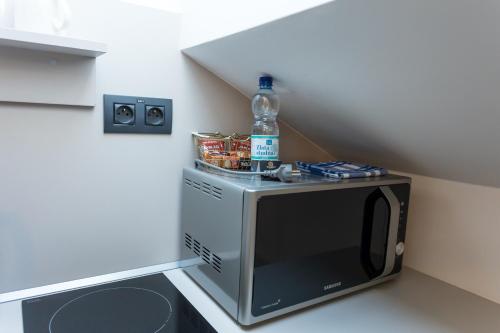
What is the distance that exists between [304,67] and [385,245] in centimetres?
50

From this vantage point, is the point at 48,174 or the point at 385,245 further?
the point at 385,245

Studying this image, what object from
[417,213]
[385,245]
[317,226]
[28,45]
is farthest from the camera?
[417,213]

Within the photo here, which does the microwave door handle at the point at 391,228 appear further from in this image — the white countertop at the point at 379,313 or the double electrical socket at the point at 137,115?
the double electrical socket at the point at 137,115

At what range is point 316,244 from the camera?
0.83m

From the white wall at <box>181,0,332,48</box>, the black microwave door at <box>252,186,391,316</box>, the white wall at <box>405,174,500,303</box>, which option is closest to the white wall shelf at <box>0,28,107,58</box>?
the white wall at <box>181,0,332,48</box>

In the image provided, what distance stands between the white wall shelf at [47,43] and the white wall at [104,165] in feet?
0.31

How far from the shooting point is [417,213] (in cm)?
109

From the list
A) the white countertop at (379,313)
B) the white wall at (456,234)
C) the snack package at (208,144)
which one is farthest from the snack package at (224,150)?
the white wall at (456,234)

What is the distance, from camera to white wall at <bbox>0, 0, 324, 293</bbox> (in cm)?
81

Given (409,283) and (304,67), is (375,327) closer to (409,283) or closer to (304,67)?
(409,283)

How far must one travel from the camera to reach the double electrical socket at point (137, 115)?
2.89ft

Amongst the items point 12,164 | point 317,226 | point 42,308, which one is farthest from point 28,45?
point 317,226

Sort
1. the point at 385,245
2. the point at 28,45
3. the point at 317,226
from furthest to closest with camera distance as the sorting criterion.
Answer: the point at 385,245 → the point at 317,226 → the point at 28,45

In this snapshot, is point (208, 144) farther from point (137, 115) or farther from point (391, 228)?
point (391, 228)
